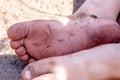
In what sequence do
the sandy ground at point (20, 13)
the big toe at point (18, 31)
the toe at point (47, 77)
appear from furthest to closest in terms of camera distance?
the sandy ground at point (20, 13), the big toe at point (18, 31), the toe at point (47, 77)

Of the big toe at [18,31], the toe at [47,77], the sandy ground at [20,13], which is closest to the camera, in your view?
the toe at [47,77]

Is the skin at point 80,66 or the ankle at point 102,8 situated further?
the ankle at point 102,8

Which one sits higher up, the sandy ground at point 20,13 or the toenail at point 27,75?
the toenail at point 27,75

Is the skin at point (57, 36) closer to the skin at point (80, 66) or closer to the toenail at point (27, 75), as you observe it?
the skin at point (80, 66)

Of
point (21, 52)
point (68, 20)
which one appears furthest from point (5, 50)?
point (68, 20)

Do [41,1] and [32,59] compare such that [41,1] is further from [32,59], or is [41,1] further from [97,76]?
[97,76]

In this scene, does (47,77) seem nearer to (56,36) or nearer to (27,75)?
(27,75)

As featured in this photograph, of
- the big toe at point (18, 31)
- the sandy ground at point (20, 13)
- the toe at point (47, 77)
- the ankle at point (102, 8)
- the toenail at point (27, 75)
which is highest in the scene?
the big toe at point (18, 31)

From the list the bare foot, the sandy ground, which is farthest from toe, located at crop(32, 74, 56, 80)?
the sandy ground

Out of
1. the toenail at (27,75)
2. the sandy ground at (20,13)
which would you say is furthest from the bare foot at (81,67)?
the sandy ground at (20,13)
